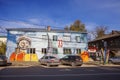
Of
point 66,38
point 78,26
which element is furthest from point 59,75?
point 78,26

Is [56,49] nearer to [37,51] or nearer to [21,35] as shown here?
[37,51]

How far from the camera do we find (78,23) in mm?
65188

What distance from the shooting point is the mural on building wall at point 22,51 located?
3534 cm

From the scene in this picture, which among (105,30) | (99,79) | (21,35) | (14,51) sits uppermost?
(105,30)

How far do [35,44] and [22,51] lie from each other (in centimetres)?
298

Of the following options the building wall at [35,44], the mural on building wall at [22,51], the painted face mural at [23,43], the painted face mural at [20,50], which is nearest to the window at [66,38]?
the building wall at [35,44]

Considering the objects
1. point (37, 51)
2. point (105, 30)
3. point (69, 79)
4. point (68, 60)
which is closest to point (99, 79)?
point (69, 79)

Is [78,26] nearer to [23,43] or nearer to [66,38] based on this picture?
[66,38]

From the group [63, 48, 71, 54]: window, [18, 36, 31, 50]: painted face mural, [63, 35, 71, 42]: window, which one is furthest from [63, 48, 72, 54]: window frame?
[18, 36, 31, 50]: painted face mural

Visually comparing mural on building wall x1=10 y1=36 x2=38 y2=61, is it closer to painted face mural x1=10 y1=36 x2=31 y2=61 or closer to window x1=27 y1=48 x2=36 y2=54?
painted face mural x1=10 y1=36 x2=31 y2=61

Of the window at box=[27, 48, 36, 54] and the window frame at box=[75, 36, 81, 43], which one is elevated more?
the window frame at box=[75, 36, 81, 43]

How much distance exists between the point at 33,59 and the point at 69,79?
25.0m

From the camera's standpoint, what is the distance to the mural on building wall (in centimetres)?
3534

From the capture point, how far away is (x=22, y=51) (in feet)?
116
